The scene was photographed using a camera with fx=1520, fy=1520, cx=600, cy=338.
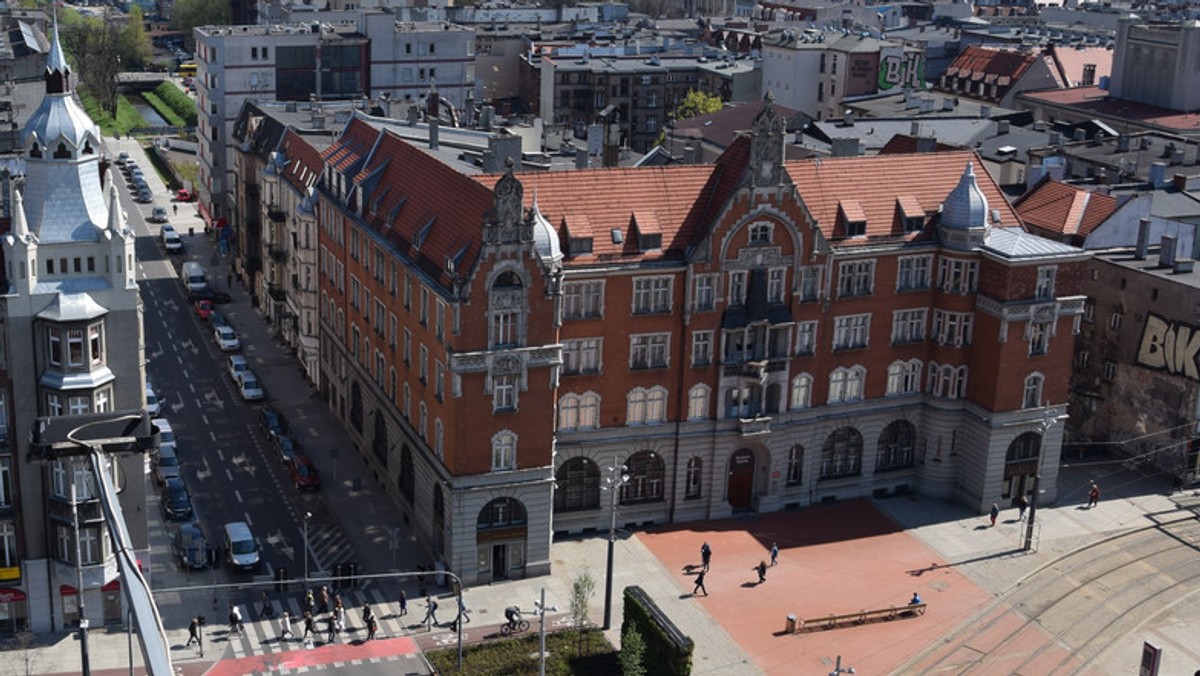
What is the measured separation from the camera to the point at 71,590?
287 feet

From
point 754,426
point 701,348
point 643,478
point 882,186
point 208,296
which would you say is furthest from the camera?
point 208,296

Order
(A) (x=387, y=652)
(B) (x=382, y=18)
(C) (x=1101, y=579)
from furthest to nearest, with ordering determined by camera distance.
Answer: (B) (x=382, y=18), (C) (x=1101, y=579), (A) (x=387, y=652)

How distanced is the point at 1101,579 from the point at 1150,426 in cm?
2156

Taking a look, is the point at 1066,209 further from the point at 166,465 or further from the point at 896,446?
the point at 166,465

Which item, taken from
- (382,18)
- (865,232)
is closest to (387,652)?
(865,232)

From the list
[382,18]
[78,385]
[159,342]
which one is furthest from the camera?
[382,18]

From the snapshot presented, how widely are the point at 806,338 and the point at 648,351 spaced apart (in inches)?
469

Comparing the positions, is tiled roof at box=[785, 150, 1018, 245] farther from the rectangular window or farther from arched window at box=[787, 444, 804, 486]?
the rectangular window

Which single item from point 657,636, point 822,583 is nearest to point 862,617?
point 822,583

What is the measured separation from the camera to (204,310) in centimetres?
14812

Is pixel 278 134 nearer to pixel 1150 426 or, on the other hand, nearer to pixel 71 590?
pixel 71 590

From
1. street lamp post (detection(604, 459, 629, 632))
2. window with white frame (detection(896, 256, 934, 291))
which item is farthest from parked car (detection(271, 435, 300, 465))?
window with white frame (detection(896, 256, 934, 291))

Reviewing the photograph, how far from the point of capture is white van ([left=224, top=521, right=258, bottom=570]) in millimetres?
96750

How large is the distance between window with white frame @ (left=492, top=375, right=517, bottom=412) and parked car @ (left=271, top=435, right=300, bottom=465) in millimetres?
24475
